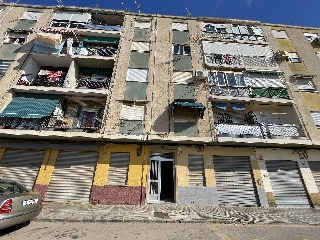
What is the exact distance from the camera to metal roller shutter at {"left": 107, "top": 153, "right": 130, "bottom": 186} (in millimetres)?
12531

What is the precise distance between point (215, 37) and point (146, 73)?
7.32 meters

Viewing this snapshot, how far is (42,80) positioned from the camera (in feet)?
52.9

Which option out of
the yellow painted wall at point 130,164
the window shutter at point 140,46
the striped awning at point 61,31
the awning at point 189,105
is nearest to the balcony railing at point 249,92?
the awning at point 189,105

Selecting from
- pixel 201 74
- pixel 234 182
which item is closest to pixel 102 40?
pixel 201 74

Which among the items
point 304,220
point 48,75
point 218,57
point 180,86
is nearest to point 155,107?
point 180,86

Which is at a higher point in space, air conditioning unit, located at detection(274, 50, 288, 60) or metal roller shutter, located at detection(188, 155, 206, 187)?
air conditioning unit, located at detection(274, 50, 288, 60)

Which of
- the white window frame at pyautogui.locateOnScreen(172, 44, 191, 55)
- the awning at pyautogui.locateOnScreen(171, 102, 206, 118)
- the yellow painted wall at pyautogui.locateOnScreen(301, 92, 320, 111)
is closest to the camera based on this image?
the awning at pyautogui.locateOnScreen(171, 102, 206, 118)

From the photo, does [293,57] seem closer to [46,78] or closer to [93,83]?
[93,83]

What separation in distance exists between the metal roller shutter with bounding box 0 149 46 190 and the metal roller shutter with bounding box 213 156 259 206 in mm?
10218

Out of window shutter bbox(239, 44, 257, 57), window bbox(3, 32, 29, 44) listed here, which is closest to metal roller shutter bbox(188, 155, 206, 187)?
window shutter bbox(239, 44, 257, 57)

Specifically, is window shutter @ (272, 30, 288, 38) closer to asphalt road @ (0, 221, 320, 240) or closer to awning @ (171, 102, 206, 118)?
awning @ (171, 102, 206, 118)

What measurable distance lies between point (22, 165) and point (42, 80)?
20.5 feet

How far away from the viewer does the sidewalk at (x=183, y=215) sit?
28.8ft

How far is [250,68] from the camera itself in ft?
56.6
